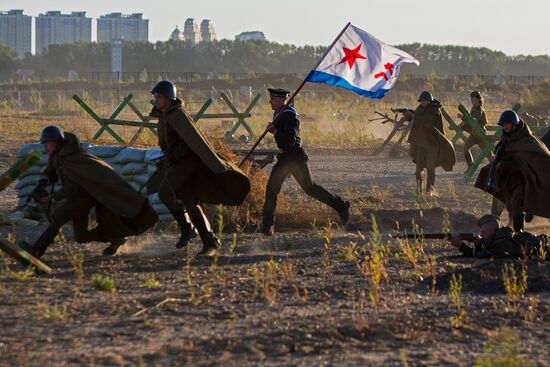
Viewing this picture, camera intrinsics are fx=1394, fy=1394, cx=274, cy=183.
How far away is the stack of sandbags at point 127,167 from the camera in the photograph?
1543 centimetres

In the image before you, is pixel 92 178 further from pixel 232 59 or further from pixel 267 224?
pixel 232 59

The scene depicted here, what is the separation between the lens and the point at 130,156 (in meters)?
15.8

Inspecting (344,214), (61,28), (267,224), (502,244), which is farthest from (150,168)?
(61,28)

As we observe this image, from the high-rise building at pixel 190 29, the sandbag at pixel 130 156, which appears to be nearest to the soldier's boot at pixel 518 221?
the sandbag at pixel 130 156

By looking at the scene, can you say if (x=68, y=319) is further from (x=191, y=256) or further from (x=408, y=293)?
(x=191, y=256)

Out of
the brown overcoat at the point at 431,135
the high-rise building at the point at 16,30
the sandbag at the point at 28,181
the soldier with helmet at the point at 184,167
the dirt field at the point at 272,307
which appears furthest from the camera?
the high-rise building at the point at 16,30

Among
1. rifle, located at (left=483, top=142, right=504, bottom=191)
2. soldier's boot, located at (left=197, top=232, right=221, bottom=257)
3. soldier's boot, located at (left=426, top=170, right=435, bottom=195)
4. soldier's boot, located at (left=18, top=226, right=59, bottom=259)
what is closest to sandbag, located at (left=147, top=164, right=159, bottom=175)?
soldier's boot, located at (left=197, top=232, right=221, bottom=257)

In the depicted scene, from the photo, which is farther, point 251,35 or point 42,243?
point 251,35

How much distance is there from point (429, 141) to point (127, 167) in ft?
19.6

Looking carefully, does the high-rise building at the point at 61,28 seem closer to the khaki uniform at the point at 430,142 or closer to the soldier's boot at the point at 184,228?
the khaki uniform at the point at 430,142

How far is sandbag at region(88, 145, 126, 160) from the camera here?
16.1 m

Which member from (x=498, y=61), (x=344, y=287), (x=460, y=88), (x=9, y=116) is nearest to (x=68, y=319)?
(x=344, y=287)

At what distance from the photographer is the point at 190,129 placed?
13.0 metres

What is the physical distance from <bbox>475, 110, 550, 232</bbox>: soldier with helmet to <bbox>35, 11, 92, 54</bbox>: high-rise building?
166738mm
